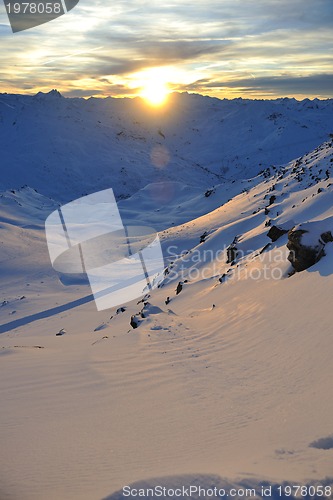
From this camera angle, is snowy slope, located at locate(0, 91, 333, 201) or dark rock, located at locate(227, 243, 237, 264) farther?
snowy slope, located at locate(0, 91, 333, 201)

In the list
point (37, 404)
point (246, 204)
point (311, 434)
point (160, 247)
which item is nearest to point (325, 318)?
point (311, 434)

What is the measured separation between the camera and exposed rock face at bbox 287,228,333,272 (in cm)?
1072

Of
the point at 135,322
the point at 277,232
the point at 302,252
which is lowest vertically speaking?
the point at 135,322

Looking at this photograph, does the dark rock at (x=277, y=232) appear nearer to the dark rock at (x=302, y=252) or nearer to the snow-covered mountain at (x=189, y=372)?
the snow-covered mountain at (x=189, y=372)

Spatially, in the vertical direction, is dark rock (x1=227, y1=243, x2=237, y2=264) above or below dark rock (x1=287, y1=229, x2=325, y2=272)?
below

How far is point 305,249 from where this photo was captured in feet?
35.2

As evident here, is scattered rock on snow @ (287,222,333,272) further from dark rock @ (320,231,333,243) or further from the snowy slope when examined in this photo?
the snowy slope

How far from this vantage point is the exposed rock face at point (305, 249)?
35.2ft
